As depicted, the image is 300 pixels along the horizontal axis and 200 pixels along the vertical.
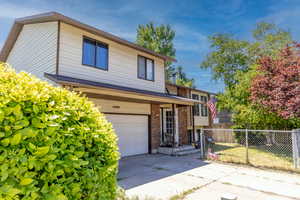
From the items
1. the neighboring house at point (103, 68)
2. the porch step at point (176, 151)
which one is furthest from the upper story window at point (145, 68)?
the porch step at point (176, 151)

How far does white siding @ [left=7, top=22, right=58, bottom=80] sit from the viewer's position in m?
7.80

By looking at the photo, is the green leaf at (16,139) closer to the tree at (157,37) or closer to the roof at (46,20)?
the roof at (46,20)

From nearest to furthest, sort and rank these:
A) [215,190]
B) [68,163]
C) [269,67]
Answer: [68,163]
[215,190]
[269,67]

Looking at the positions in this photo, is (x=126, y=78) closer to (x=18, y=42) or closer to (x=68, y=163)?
(x=18, y=42)

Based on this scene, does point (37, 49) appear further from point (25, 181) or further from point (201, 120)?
point (201, 120)

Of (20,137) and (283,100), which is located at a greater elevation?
(283,100)

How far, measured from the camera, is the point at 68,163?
1.79 metres

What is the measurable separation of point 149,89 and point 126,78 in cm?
182

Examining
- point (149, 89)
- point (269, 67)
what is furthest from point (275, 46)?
point (149, 89)

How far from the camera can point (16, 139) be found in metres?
1.46

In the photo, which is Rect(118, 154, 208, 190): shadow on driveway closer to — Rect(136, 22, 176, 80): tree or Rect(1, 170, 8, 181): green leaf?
Rect(1, 170, 8, 181): green leaf

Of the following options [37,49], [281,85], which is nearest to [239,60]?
[281,85]

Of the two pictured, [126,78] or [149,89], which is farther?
[149,89]

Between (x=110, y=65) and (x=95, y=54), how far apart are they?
908mm
